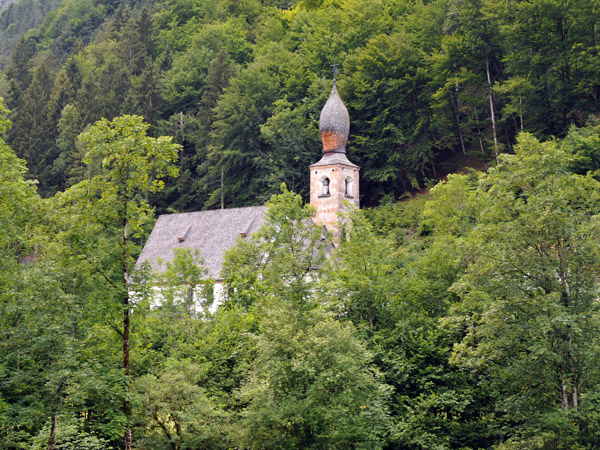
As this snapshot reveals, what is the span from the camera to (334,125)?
4678 cm

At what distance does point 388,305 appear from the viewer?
29.3m

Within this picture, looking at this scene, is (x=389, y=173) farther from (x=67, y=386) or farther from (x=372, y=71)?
(x=67, y=386)

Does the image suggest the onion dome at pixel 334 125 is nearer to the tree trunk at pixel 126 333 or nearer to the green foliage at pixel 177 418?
the green foliage at pixel 177 418

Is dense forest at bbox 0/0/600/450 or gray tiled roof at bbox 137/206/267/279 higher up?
gray tiled roof at bbox 137/206/267/279

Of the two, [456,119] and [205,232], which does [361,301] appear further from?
[456,119]

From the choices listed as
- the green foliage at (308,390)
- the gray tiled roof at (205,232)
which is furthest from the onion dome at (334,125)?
the green foliage at (308,390)

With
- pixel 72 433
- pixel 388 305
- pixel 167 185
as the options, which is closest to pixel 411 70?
pixel 167 185

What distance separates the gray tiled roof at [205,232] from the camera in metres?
46.4

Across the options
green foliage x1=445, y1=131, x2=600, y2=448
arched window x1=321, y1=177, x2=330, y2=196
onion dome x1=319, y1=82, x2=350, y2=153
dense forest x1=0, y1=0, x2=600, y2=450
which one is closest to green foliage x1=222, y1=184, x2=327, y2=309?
dense forest x1=0, y1=0, x2=600, y2=450

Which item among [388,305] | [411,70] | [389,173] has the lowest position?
[388,305]

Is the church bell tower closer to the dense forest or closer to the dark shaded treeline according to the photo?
the dense forest

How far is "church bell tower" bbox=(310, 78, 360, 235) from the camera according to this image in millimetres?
46375

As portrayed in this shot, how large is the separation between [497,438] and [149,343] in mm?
11967

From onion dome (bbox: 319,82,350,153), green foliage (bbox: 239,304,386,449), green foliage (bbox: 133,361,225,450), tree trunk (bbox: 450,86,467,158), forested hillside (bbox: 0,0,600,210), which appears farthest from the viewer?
tree trunk (bbox: 450,86,467,158)
